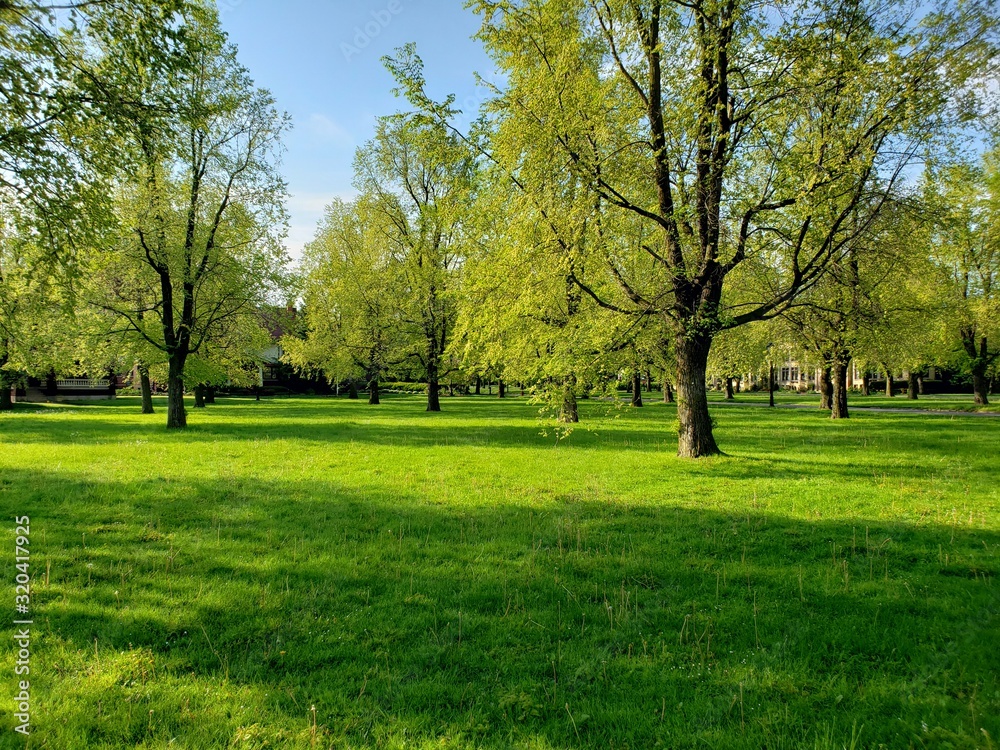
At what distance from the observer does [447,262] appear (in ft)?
106

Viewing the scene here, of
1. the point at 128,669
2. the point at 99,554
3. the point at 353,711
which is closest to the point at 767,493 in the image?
the point at 353,711

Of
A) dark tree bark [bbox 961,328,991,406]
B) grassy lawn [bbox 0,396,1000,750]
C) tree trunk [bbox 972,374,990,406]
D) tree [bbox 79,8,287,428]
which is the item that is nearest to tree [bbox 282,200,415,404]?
tree [bbox 79,8,287,428]

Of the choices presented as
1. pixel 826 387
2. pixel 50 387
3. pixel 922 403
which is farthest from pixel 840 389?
pixel 50 387

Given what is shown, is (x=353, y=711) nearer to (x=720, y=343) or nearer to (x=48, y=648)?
(x=48, y=648)

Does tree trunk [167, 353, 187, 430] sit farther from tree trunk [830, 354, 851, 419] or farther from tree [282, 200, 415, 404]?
tree trunk [830, 354, 851, 419]

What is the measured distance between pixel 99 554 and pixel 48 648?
2330 millimetres

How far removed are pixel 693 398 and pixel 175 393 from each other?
1867cm

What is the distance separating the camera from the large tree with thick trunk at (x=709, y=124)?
10.5m

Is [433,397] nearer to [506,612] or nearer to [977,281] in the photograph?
[506,612]

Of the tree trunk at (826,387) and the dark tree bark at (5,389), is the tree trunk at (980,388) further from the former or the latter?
the dark tree bark at (5,389)

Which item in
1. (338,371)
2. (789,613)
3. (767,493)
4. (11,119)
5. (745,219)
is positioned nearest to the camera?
(789,613)

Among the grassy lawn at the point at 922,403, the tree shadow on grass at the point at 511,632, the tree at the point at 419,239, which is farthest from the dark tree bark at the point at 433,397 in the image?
the grassy lawn at the point at 922,403

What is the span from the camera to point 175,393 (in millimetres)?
19703

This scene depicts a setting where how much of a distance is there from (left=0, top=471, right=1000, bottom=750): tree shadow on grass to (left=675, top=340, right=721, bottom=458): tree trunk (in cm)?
572
